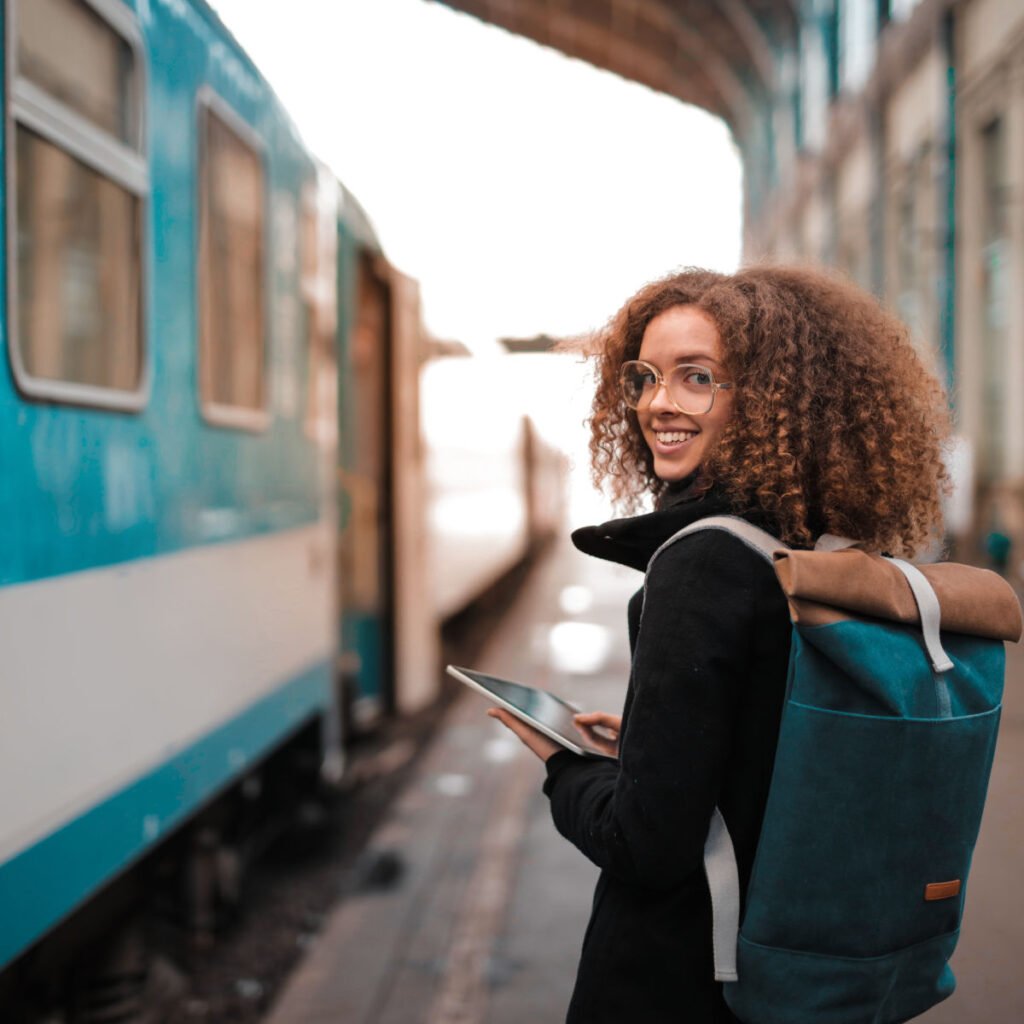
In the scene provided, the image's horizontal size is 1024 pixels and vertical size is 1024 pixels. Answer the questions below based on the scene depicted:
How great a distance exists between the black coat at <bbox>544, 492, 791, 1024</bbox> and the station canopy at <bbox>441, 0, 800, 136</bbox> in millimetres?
25870

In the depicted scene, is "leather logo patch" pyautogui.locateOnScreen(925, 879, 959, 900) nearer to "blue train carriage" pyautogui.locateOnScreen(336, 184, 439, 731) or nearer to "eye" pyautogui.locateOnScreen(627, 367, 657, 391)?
"eye" pyautogui.locateOnScreen(627, 367, 657, 391)

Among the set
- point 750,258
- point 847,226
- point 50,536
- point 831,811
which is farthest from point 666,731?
point 847,226

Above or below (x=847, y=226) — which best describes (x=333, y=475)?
below

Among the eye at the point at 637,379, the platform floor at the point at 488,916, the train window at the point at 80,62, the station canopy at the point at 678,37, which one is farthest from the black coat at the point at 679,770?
the station canopy at the point at 678,37

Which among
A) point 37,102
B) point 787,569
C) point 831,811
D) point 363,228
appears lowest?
point 831,811

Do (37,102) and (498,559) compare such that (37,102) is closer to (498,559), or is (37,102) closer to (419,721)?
(419,721)

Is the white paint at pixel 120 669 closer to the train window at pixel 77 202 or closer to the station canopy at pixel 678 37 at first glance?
the train window at pixel 77 202

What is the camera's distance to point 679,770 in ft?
4.83

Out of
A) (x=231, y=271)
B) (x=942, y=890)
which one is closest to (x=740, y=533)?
(x=942, y=890)

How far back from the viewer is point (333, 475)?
561cm

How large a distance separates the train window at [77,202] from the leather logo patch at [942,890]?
1.84 meters

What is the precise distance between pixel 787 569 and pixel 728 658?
0.41 feet

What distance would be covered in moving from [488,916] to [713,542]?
129 inches

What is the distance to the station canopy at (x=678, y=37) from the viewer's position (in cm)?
2748
